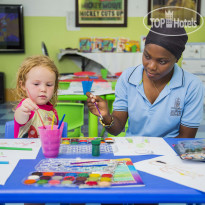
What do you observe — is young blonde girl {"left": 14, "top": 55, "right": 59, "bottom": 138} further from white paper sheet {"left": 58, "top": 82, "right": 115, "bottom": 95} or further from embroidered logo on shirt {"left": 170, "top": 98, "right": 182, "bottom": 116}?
white paper sheet {"left": 58, "top": 82, "right": 115, "bottom": 95}

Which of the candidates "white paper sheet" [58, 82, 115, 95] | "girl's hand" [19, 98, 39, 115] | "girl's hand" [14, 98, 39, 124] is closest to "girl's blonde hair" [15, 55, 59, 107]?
"girl's hand" [14, 98, 39, 124]

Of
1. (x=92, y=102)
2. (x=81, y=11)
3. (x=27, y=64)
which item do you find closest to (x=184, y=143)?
(x=92, y=102)

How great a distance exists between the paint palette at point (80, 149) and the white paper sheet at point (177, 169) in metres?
0.19

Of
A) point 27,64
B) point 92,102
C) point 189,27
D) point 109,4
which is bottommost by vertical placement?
point 92,102

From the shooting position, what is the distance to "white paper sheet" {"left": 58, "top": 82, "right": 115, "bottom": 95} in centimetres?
254

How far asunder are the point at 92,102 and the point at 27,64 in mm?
422

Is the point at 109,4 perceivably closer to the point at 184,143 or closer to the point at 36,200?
the point at 184,143

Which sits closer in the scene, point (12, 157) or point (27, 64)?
point (12, 157)

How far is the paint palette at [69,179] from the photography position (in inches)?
33.2

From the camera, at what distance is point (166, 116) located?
1.56m

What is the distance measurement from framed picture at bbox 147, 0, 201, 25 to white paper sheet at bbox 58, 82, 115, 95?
→ 3.73 m

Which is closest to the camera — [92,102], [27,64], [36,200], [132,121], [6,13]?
[36,200]
